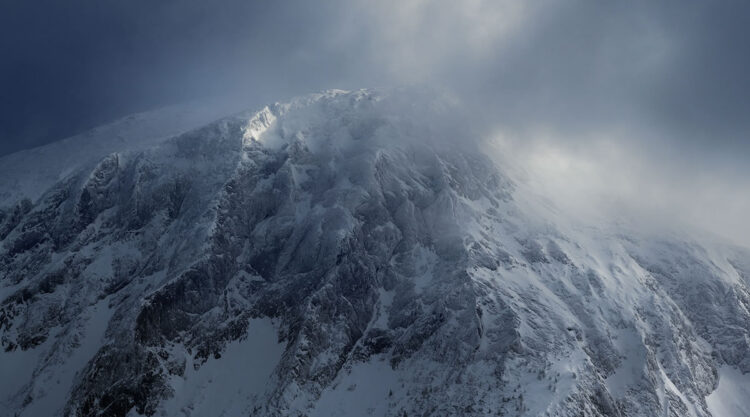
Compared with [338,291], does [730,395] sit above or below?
below

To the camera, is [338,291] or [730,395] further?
[730,395]

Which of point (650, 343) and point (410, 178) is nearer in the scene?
point (650, 343)

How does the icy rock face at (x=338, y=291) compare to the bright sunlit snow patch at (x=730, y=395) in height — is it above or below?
above

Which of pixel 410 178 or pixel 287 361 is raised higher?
pixel 410 178

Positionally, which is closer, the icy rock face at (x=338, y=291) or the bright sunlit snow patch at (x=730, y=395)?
the icy rock face at (x=338, y=291)

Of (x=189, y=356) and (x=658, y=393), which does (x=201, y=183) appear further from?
(x=658, y=393)

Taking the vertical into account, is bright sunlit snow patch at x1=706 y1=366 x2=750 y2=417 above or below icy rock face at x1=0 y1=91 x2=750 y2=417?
below

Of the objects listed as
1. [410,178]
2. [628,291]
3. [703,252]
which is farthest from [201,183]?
[703,252]

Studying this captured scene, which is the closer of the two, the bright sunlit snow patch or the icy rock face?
the icy rock face
